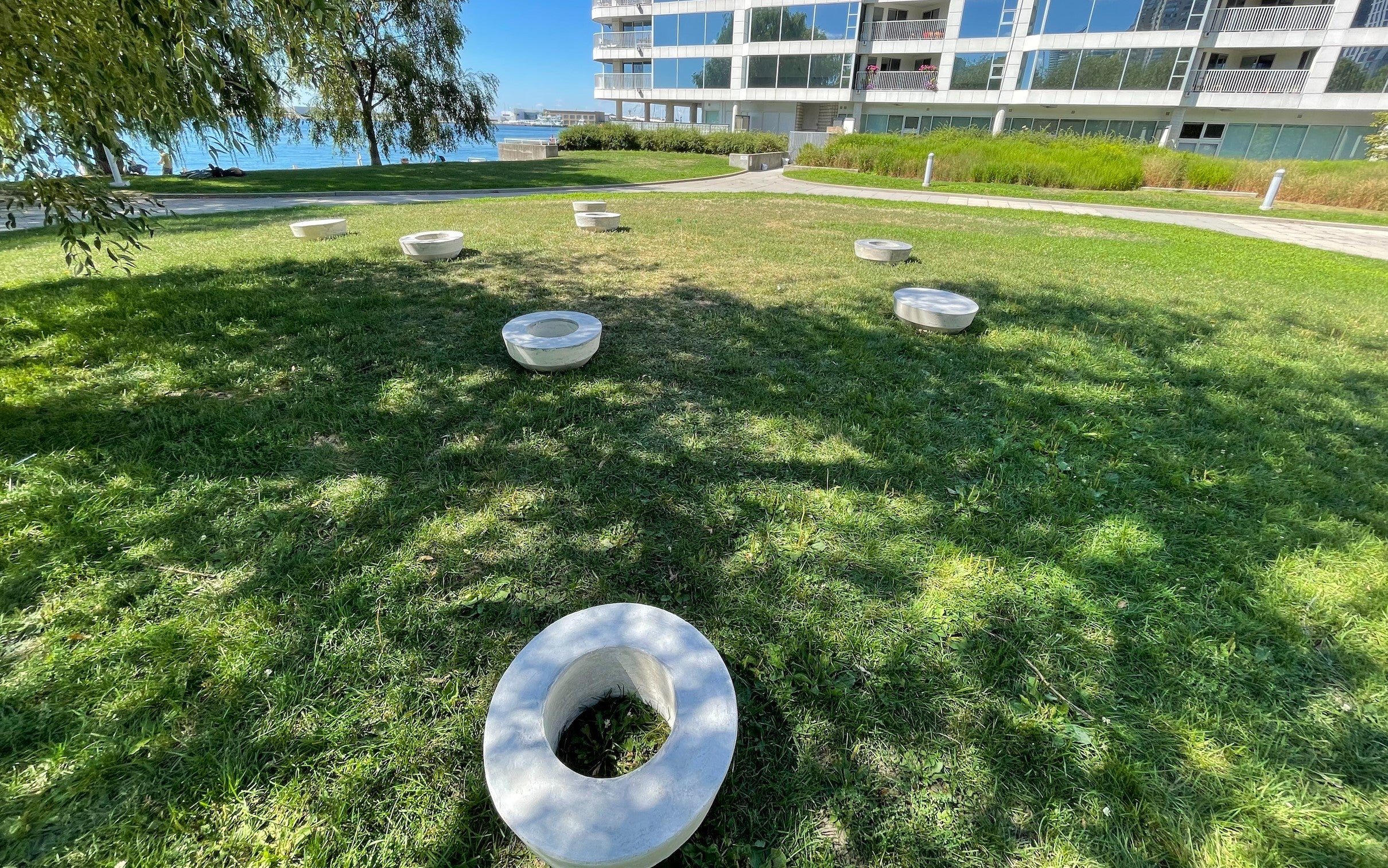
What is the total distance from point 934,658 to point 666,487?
158 centimetres

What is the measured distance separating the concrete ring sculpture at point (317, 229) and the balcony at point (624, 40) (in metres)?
36.5

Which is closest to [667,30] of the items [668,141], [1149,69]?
[668,141]

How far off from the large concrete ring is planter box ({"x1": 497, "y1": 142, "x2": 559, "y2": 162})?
3073 centimetres

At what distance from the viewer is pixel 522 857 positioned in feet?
5.20

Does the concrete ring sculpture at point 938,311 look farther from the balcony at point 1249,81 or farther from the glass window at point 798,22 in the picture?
the glass window at point 798,22

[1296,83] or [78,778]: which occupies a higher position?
[1296,83]

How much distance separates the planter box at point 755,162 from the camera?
24.9 meters

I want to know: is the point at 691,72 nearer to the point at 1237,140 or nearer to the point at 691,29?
the point at 691,29

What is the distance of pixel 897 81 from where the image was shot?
30.8 meters

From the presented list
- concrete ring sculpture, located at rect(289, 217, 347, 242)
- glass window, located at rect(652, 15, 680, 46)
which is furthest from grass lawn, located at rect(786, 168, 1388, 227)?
glass window, located at rect(652, 15, 680, 46)

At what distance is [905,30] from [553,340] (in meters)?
36.0

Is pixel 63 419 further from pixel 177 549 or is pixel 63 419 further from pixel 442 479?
pixel 442 479

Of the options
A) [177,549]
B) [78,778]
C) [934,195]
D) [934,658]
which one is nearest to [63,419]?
[177,549]

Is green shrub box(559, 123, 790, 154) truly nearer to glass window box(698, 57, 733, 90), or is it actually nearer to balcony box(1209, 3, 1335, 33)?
A: glass window box(698, 57, 733, 90)
